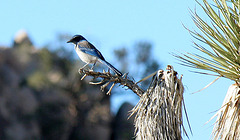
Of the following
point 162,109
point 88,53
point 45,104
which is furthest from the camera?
point 45,104

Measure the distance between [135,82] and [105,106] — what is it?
29.6m

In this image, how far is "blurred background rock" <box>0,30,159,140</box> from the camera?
109 feet

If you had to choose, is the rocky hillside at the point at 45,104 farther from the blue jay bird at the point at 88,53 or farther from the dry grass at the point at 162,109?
the dry grass at the point at 162,109

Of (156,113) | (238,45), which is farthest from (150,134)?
(238,45)

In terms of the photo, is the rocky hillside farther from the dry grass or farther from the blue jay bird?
the dry grass

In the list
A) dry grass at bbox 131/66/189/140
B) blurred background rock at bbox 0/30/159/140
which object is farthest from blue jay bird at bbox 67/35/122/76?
blurred background rock at bbox 0/30/159/140

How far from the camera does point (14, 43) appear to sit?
122 feet

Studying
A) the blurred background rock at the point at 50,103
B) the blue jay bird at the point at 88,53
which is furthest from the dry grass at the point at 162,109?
the blurred background rock at the point at 50,103

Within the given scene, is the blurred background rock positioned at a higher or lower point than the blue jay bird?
higher

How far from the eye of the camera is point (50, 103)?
3428cm

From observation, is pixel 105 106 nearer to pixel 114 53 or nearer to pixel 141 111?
pixel 114 53

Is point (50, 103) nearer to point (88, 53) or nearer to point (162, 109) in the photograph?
point (88, 53)

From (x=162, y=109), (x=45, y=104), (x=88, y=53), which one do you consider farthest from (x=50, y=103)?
(x=162, y=109)

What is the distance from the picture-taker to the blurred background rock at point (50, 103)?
1303 inches
